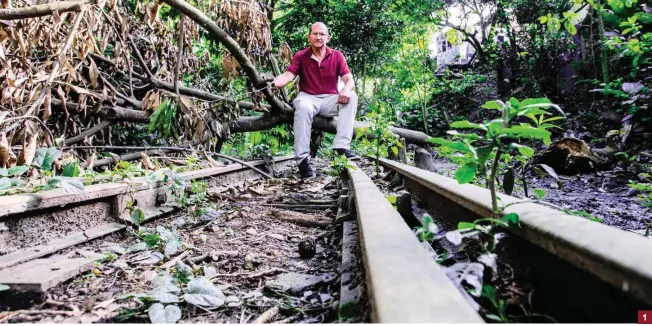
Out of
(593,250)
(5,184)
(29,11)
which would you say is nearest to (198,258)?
(5,184)

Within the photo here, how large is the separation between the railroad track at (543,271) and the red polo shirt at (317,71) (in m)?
4.11

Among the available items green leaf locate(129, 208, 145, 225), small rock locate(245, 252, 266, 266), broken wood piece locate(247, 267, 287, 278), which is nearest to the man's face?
green leaf locate(129, 208, 145, 225)

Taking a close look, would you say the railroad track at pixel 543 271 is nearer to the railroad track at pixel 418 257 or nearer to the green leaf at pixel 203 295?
the railroad track at pixel 418 257

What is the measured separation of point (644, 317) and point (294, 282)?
38.0 inches

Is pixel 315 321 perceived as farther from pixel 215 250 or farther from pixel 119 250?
pixel 119 250

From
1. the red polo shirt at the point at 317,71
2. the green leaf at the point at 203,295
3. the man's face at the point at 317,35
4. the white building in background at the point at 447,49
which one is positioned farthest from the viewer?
the white building in background at the point at 447,49

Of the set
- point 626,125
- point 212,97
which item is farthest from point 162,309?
point 626,125

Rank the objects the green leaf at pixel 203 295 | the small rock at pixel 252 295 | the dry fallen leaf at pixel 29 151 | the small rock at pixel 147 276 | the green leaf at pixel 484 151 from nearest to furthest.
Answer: the green leaf at pixel 484 151 → the green leaf at pixel 203 295 → the small rock at pixel 252 295 → the small rock at pixel 147 276 → the dry fallen leaf at pixel 29 151

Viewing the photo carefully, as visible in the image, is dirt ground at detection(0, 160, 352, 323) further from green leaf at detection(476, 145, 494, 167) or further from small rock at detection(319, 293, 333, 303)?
green leaf at detection(476, 145, 494, 167)

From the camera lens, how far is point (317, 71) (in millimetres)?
5086

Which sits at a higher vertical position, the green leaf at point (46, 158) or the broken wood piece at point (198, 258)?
the green leaf at point (46, 158)

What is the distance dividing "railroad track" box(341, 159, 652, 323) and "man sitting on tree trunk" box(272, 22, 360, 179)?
3576mm

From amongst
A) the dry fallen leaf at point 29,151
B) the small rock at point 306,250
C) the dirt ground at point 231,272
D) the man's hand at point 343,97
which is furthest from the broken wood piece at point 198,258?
the man's hand at point 343,97

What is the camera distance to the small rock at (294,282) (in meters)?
1.26
